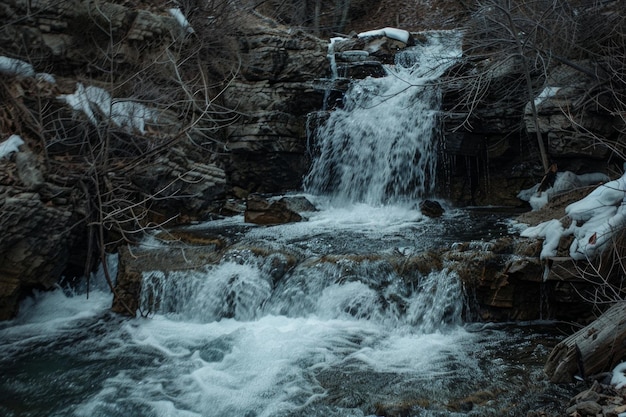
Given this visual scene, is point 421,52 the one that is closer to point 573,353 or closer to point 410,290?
point 410,290

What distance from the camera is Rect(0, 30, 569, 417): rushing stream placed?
4.84 metres

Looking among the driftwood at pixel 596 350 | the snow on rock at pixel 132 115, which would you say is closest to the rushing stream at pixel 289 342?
the driftwood at pixel 596 350

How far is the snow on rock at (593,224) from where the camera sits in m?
5.77

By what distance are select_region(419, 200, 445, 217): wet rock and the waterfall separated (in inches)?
26.2

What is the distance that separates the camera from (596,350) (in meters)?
4.68

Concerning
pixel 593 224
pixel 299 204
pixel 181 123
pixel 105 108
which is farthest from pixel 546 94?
pixel 105 108

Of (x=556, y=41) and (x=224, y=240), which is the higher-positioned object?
(x=556, y=41)

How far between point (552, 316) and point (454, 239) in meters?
1.67

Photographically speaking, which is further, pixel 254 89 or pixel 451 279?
pixel 254 89

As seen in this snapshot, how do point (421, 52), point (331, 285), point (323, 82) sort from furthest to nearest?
point (421, 52), point (323, 82), point (331, 285)

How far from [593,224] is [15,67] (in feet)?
26.4

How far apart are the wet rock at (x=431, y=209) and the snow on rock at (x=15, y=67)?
6410 millimetres

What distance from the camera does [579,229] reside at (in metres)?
6.15

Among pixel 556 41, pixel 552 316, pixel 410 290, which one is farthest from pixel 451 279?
pixel 556 41
